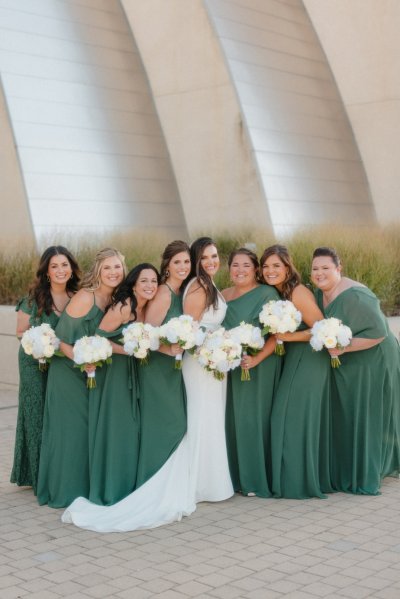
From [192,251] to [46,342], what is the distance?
1304mm

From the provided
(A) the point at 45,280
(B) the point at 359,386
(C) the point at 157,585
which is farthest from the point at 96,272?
(C) the point at 157,585

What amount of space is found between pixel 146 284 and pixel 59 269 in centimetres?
75

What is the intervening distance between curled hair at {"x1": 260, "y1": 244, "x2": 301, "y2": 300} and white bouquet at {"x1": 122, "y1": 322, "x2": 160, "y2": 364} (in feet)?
3.79

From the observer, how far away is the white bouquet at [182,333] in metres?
6.02

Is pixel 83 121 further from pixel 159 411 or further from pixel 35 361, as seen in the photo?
pixel 159 411

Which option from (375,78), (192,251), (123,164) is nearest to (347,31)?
(375,78)

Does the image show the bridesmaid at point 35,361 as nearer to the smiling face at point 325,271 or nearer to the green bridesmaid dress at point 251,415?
the green bridesmaid dress at point 251,415

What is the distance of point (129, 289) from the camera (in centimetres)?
638

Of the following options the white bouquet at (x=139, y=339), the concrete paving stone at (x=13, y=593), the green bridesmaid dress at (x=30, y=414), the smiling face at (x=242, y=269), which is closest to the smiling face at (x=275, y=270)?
the smiling face at (x=242, y=269)

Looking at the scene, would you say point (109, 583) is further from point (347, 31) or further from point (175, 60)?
point (347, 31)

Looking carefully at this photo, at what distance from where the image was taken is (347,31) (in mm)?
16594

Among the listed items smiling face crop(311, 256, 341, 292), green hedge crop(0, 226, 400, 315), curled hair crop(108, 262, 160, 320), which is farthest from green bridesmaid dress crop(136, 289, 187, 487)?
green hedge crop(0, 226, 400, 315)

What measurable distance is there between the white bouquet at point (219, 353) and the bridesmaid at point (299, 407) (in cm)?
46

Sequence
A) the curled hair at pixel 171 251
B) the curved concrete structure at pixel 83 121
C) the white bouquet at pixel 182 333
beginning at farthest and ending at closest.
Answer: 1. the curved concrete structure at pixel 83 121
2. the curled hair at pixel 171 251
3. the white bouquet at pixel 182 333
